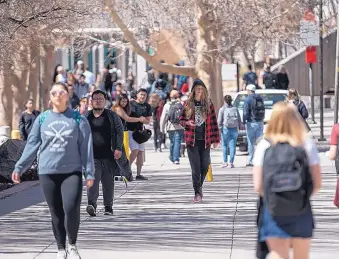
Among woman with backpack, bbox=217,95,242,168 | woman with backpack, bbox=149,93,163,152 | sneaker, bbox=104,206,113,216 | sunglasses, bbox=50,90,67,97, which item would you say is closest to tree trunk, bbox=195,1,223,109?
woman with backpack, bbox=149,93,163,152

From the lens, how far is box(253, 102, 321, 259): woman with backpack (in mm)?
8539

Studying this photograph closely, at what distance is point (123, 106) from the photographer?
2053 centimetres

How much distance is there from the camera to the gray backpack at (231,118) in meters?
24.7

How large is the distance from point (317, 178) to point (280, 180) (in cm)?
28

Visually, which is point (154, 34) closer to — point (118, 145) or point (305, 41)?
point (305, 41)

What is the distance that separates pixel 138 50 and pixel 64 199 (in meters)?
19.4

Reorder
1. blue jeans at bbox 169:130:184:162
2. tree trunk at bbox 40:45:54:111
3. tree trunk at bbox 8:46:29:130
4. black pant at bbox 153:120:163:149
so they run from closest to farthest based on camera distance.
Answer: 1. blue jeans at bbox 169:130:184:162
2. black pant at bbox 153:120:163:149
3. tree trunk at bbox 8:46:29:130
4. tree trunk at bbox 40:45:54:111

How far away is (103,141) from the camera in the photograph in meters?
15.2

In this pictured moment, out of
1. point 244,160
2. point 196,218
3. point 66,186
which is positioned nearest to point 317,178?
point 66,186

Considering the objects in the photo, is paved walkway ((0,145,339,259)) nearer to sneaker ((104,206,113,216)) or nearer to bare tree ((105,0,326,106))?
sneaker ((104,206,113,216))

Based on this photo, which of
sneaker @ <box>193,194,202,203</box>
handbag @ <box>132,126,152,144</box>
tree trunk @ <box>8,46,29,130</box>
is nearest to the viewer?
sneaker @ <box>193,194,202,203</box>

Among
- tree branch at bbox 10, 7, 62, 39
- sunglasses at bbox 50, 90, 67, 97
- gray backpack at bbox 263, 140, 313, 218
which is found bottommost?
gray backpack at bbox 263, 140, 313, 218

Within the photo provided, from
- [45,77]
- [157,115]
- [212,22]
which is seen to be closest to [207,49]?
[212,22]

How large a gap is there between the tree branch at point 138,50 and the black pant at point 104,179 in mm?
11792
